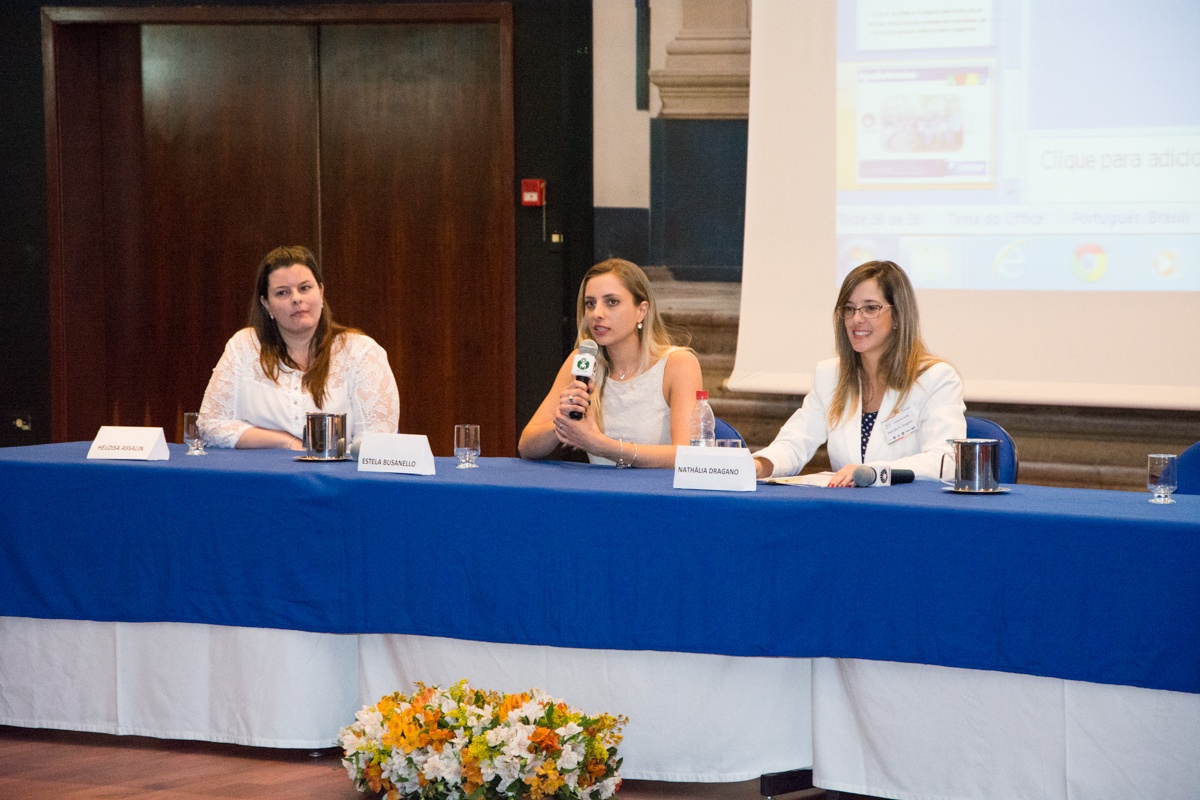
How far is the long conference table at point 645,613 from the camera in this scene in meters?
2.31

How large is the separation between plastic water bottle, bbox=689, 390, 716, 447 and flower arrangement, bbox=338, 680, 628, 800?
2.27 ft

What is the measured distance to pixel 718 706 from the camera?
266 centimetres

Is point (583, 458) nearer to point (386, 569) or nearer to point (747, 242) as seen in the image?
point (386, 569)

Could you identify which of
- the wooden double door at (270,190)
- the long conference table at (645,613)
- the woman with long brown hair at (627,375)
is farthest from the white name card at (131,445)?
the wooden double door at (270,190)

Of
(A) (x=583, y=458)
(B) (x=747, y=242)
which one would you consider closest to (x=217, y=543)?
(A) (x=583, y=458)

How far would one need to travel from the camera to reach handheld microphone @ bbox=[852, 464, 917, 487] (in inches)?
103

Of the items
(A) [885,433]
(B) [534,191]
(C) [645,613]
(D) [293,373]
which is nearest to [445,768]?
(C) [645,613]

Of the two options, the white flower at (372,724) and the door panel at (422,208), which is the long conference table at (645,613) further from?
the door panel at (422,208)

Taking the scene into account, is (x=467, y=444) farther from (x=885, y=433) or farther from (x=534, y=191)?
(x=534, y=191)

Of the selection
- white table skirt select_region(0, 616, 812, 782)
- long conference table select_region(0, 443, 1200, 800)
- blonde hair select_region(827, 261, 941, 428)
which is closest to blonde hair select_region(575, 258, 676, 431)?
long conference table select_region(0, 443, 1200, 800)

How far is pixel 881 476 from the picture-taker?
8.83ft

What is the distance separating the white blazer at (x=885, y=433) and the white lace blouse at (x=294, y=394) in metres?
1.12

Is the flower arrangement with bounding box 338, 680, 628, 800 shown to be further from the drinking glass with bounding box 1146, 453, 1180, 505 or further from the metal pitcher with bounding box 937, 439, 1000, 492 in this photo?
the drinking glass with bounding box 1146, 453, 1180, 505

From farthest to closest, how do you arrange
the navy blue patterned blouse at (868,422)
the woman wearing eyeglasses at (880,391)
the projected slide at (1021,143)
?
the projected slide at (1021,143)
the navy blue patterned blouse at (868,422)
the woman wearing eyeglasses at (880,391)
